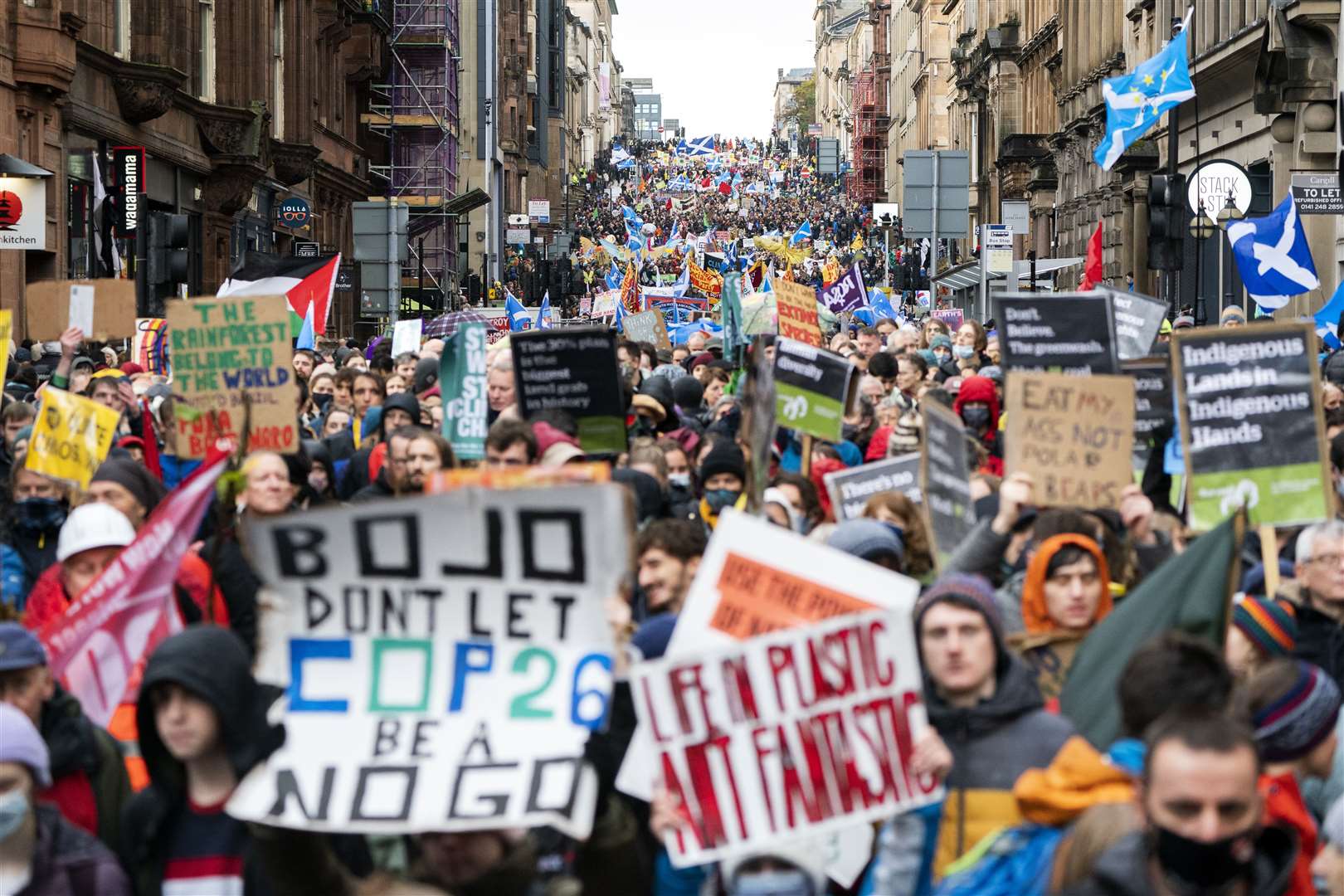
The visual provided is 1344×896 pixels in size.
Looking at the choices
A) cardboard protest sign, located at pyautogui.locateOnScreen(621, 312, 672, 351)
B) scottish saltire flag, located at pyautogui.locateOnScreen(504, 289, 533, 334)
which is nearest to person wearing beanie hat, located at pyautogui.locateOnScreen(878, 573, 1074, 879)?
cardboard protest sign, located at pyautogui.locateOnScreen(621, 312, 672, 351)

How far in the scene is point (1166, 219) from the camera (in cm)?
2175

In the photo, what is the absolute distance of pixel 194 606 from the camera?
656cm

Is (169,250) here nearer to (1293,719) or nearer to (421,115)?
(1293,719)

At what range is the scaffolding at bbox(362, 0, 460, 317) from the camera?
66.5 meters

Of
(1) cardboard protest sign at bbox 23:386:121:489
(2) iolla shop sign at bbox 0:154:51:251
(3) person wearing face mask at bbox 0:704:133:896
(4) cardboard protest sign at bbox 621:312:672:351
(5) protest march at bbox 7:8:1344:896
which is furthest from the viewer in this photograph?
(4) cardboard protest sign at bbox 621:312:672:351

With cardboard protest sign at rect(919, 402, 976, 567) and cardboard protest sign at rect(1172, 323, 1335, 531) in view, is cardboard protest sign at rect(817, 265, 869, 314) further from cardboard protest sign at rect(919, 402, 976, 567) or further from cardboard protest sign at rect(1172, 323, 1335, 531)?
cardboard protest sign at rect(1172, 323, 1335, 531)

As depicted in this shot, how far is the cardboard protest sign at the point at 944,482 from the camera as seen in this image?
760 cm

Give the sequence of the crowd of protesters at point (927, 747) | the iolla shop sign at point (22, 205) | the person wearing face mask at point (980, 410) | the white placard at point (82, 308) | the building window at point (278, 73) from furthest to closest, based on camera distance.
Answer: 1. the building window at point (278, 73)
2. the iolla shop sign at point (22, 205)
3. the white placard at point (82, 308)
4. the person wearing face mask at point (980, 410)
5. the crowd of protesters at point (927, 747)

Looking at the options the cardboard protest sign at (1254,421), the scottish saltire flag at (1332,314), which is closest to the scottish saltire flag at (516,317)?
the scottish saltire flag at (1332,314)

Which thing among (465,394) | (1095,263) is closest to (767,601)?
(465,394)

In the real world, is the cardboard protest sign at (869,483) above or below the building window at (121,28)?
below

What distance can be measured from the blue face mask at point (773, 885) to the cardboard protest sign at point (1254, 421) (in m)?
3.29

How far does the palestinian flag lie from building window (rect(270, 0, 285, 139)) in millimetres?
20590

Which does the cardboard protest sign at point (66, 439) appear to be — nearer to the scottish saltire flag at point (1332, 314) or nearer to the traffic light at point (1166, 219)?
the scottish saltire flag at point (1332, 314)
